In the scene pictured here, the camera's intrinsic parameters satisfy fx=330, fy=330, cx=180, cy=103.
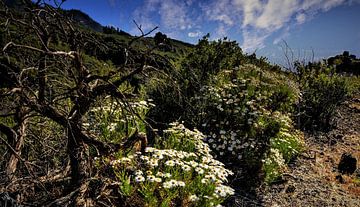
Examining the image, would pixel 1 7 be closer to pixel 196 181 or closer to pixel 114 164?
pixel 114 164

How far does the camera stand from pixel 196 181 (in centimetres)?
428

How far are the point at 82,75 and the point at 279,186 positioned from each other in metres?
4.61

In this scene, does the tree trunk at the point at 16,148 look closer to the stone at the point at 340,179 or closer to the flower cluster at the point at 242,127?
the flower cluster at the point at 242,127

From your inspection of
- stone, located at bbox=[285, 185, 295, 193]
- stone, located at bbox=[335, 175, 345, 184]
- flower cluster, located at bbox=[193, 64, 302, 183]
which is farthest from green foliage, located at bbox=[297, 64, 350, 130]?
stone, located at bbox=[285, 185, 295, 193]

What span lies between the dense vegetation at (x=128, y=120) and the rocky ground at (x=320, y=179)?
0.98 ft

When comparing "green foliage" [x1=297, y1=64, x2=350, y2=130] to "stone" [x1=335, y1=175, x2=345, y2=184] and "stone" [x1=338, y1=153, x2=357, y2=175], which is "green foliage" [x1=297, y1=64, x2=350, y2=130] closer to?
"stone" [x1=338, y1=153, x2=357, y2=175]

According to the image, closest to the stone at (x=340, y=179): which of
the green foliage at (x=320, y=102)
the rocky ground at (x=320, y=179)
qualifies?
the rocky ground at (x=320, y=179)

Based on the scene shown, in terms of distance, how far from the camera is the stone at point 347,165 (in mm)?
7340

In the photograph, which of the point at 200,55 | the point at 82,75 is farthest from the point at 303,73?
the point at 82,75

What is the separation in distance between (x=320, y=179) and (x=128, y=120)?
4.14 meters

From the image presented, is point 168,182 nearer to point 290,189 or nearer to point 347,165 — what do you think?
point 290,189

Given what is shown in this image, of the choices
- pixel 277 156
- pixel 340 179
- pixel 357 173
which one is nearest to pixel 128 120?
pixel 277 156

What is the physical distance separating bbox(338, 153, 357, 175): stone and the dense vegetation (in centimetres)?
101

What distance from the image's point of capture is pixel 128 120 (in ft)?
18.7
